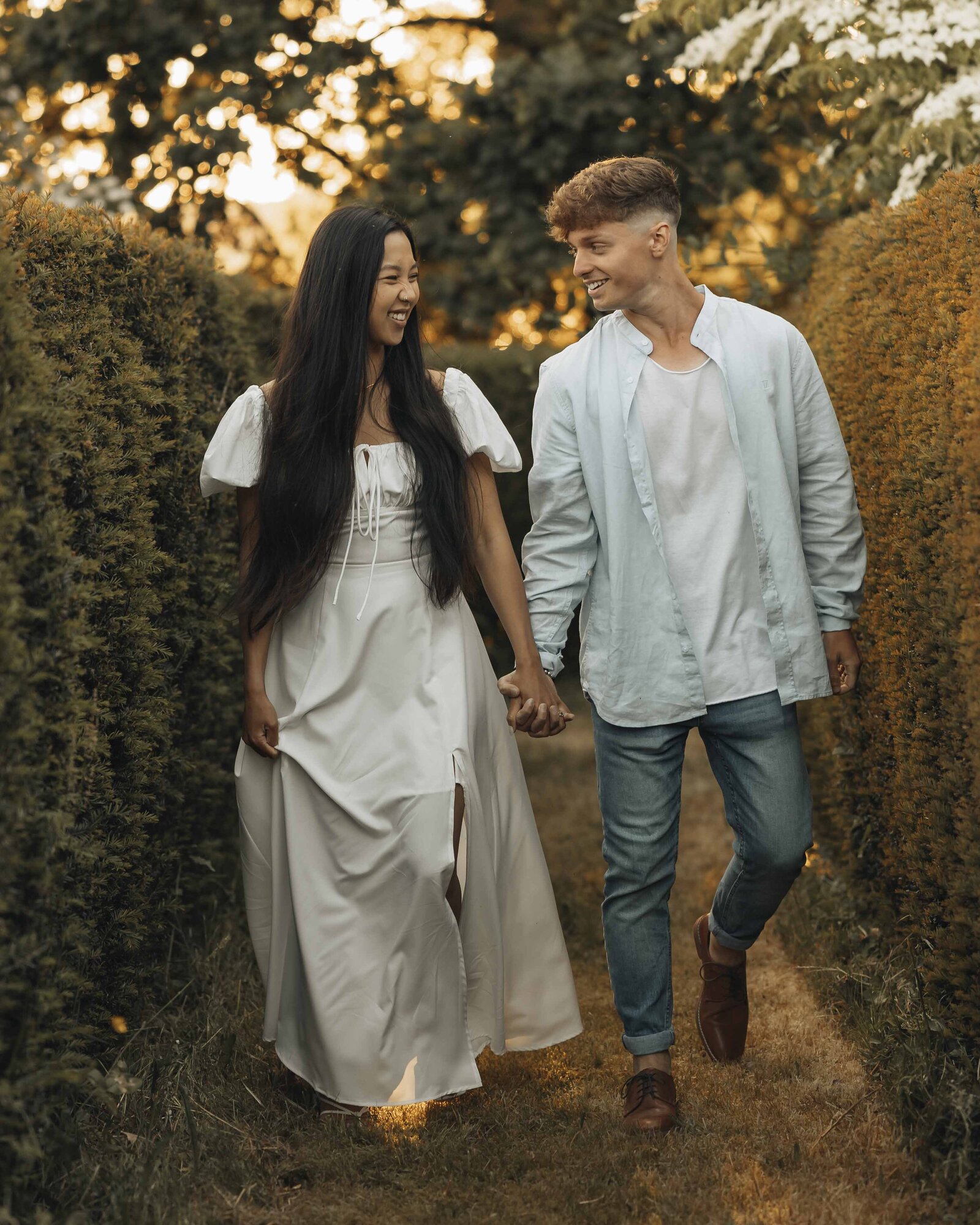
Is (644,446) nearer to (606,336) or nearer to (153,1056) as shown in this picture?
(606,336)

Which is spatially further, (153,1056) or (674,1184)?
(153,1056)

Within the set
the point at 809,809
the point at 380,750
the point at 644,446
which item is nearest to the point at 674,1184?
the point at 809,809

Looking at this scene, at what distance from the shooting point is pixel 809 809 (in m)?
3.32

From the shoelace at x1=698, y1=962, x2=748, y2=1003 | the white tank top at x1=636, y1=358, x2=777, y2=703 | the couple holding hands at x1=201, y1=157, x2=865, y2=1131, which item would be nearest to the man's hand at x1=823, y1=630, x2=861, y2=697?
the couple holding hands at x1=201, y1=157, x2=865, y2=1131

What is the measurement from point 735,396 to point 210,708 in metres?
2.03

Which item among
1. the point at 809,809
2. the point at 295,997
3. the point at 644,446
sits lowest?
the point at 295,997

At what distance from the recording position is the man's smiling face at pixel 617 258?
3.24 metres

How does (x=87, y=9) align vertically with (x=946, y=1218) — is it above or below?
above

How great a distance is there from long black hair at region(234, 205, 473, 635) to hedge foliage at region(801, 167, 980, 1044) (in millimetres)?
1151

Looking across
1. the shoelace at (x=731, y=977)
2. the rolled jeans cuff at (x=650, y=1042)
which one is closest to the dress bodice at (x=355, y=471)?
the rolled jeans cuff at (x=650, y=1042)

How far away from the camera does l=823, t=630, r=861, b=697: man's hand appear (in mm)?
3410

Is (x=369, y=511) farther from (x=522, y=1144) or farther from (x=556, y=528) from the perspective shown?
(x=522, y=1144)

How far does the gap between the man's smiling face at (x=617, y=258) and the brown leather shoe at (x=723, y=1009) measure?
5.83 ft

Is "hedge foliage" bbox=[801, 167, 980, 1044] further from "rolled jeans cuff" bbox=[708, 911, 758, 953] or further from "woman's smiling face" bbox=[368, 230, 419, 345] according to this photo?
"woman's smiling face" bbox=[368, 230, 419, 345]
